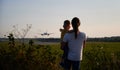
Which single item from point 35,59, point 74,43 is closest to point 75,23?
point 74,43

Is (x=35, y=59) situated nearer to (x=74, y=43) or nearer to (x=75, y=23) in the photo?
(x=74, y=43)

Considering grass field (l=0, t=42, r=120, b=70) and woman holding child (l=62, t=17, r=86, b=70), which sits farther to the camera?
grass field (l=0, t=42, r=120, b=70)

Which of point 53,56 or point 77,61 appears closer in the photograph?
point 77,61

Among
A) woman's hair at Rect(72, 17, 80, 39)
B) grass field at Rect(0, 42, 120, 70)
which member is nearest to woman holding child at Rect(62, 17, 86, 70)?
woman's hair at Rect(72, 17, 80, 39)

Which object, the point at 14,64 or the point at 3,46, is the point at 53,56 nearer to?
the point at 14,64

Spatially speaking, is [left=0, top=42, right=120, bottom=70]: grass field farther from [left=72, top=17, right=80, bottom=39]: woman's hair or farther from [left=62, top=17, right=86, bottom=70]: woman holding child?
[left=72, top=17, right=80, bottom=39]: woman's hair

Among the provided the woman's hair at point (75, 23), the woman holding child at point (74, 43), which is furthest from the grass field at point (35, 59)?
the woman's hair at point (75, 23)

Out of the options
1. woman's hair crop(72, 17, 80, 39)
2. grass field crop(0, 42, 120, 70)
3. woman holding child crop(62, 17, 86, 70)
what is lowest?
grass field crop(0, 42, 120, 70)

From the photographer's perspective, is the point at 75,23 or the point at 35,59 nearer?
the point at 75,23

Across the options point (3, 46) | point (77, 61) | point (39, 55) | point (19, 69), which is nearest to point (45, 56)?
point (39, 55)

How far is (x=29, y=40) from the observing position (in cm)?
1254

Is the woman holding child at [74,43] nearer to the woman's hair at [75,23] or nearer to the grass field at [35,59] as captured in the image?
the woman's hair at [75,23]

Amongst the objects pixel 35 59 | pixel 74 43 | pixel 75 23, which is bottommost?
pixel 35 59

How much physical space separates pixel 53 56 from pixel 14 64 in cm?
127
